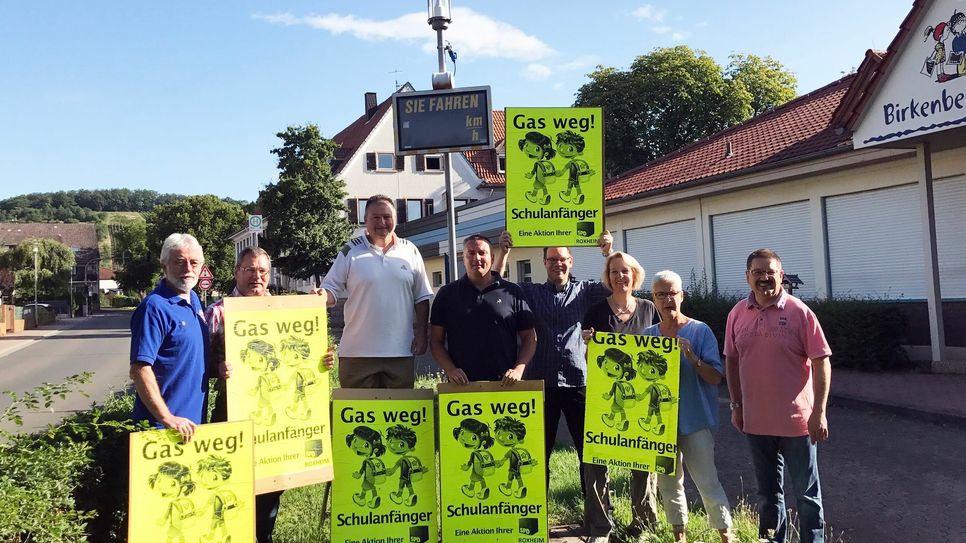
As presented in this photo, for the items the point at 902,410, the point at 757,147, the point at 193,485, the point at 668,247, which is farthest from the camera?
the point at 668,247

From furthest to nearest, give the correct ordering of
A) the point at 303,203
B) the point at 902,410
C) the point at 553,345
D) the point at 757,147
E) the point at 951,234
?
the point at 303,203, the point at 757,147, the point at 951,234, the point at 902,410, the point at 553,345

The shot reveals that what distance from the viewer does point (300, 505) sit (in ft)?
19.5

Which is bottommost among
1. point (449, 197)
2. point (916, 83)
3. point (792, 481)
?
point (792, 481)

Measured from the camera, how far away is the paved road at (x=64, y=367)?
42.1 ft

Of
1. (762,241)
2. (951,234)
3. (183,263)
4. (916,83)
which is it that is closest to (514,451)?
(183,263)

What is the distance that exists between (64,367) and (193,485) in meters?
19.6

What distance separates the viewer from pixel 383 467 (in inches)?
179

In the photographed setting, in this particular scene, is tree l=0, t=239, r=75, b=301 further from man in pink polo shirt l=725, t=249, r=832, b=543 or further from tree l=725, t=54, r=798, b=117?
man in pink polo shirt l=725, t=249, r=832, b=543

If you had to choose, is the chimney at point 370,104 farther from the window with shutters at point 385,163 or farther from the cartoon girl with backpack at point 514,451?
the cartoon girl with backpack at point 514,451

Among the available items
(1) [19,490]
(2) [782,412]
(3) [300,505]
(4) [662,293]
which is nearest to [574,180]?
(4) [662,293]

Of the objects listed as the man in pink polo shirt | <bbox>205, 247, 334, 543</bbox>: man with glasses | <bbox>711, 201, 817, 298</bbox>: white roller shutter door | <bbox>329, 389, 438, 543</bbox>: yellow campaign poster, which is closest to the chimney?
<bbox>711, 201, 817, 298</bbox>: white roller shutter door

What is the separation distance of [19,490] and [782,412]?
13.3ft

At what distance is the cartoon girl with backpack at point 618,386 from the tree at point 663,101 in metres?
33.5

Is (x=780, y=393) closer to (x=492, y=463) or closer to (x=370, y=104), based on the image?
(x=492, y=463)
